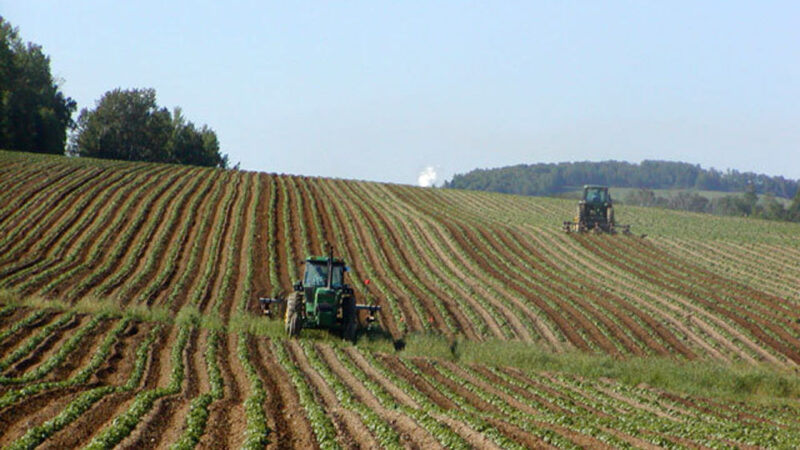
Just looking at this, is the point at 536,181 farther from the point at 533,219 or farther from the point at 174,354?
the point at 174,354

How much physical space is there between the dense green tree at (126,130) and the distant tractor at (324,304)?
213 feet

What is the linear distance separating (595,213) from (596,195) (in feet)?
3.24

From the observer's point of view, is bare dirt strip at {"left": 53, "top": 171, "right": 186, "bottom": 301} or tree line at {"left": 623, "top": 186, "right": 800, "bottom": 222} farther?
tree line at {"left": 623, "top": 186, "right": 800, "bottom": 222}

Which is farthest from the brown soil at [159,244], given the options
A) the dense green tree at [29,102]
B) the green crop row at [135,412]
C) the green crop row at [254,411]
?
the dense green tree at [29,102]

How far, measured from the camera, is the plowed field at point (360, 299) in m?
12.0

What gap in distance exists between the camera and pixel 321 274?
22.4 m

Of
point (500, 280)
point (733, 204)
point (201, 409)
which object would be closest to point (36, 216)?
point (500, 280)

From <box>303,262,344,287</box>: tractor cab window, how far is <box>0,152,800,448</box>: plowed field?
1926 mm

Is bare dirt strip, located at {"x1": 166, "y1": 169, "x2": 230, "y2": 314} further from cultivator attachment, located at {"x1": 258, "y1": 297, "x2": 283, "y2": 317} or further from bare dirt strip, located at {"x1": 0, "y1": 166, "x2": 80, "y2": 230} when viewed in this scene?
bare dirt strip, located at {"x1": 0, "y1": 166, "x2": 80, "y2": 230}

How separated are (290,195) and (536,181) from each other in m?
132

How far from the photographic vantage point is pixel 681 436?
12.2m

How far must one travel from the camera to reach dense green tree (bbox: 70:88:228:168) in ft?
269

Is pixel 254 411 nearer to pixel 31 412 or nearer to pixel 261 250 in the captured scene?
pixel 31 412

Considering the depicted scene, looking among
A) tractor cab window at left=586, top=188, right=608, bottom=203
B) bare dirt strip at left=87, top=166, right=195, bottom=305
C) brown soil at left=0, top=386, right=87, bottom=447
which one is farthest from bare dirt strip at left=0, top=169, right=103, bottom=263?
tractor cab window at left=586, top=188, right=608, bottom=203
